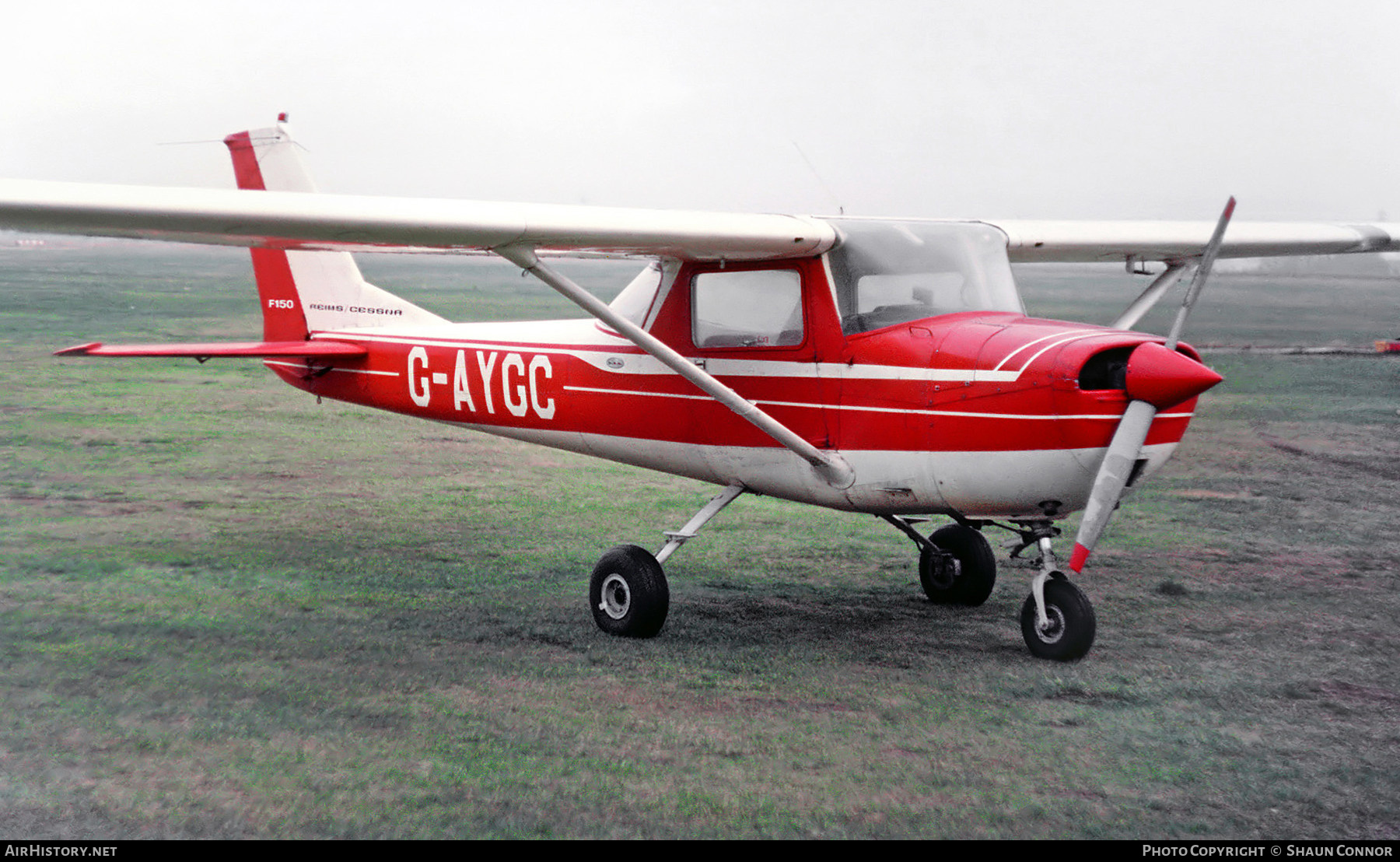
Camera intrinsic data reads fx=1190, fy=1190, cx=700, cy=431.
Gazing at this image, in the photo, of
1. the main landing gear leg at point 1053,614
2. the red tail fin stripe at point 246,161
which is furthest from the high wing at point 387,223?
the red tail fin stripe at point 246,161

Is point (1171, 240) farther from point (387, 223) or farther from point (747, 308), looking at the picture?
point (387, 223)

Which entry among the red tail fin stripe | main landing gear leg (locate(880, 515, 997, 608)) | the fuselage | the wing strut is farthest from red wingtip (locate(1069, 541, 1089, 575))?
the red tail fin stripe

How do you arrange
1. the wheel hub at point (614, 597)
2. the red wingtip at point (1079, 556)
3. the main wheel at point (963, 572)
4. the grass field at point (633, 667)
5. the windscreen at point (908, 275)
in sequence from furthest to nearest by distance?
1. the main wheel at point (963, 572)
2. the wheel hub at point (614, 597)
3. the windscreen at point (908, 275)
4. the red wingtip at point (1079, 556)
5. the grass field at point (633, 667)

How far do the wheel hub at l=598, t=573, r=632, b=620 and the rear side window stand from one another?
4.73 feet

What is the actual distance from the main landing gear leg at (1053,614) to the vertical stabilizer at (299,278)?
5113 millimetres

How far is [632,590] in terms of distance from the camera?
668 cm

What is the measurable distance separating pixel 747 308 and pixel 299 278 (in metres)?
4.41

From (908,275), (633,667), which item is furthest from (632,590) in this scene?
(908,275)

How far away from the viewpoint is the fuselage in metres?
5.73

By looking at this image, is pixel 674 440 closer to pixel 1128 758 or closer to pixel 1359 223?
pixel 1128 758

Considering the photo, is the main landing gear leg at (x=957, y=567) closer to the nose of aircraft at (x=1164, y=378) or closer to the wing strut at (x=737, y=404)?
the wing strut at (x=737, y=404)

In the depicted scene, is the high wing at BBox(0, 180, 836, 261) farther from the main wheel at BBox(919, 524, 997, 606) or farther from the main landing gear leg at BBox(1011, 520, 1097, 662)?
the main wheel at BBox(919, 524, 997, 606)

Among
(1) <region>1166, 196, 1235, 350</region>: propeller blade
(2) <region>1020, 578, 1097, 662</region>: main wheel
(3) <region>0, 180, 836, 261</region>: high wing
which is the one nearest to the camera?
(3) <region>0, 180, 836, 261</region>: high wing

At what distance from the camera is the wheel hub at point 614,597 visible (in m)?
6.78
